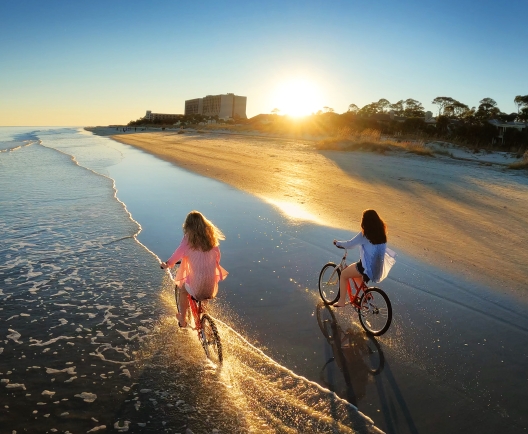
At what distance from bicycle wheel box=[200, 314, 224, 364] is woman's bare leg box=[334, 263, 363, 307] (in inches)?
81.7

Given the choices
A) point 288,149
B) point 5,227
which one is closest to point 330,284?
point 5,227

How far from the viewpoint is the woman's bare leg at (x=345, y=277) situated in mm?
5977

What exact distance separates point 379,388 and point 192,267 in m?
2.57

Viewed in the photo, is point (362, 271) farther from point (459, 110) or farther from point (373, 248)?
point (459, 110)

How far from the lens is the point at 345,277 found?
6.09 m

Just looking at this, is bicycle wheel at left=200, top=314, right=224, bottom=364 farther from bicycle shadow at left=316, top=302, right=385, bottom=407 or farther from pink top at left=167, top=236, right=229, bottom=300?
bicycle shadow at left=316, top=302, right=385, bottom=407

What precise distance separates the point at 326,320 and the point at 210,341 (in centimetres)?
192

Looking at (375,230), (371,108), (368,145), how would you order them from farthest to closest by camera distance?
(371,108)
(368,145)
(375,230)

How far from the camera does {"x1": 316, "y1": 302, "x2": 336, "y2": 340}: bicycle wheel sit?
230 inches

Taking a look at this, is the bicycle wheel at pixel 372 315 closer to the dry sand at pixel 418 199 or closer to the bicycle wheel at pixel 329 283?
the bicycle wheel at pixel 329 283

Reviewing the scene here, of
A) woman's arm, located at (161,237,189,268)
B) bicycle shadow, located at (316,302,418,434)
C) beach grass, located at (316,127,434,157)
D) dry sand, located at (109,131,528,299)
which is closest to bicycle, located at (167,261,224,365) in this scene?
woman's arm, located at (161,237,189,268)

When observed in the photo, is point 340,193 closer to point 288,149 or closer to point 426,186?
point 426,186

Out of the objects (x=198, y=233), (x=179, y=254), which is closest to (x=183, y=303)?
(x=179, y=254)

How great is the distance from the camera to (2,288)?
7152mm
